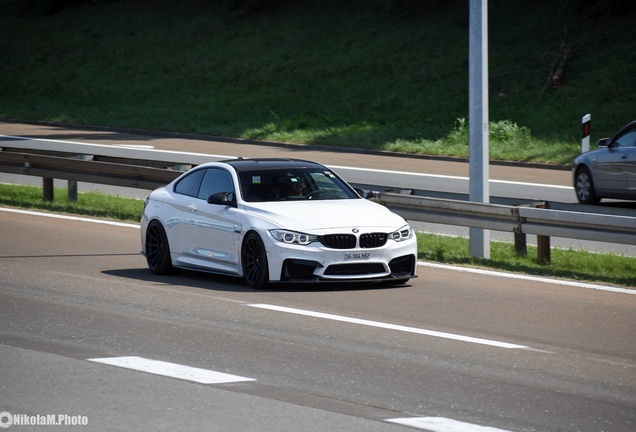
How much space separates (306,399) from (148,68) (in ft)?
140

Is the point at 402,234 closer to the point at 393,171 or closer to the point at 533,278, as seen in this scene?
the point at 533,278

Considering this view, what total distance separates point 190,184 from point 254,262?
1933mm

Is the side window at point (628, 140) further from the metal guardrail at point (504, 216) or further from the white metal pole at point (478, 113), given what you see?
the white metal pole at point (478, 113)

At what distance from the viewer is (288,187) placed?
13.0 metres

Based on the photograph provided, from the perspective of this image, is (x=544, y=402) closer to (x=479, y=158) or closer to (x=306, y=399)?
(x=306, y=399)

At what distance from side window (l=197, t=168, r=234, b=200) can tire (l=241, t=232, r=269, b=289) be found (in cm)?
102

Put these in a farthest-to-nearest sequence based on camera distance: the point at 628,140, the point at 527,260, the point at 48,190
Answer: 1. the point at 48,190
2. the point at 628,140
3. the point at 527,260

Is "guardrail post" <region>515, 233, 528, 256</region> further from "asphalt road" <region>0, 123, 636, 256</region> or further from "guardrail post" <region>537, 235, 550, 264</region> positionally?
"asphalt road" <region>0, 123, 636, 256</region>

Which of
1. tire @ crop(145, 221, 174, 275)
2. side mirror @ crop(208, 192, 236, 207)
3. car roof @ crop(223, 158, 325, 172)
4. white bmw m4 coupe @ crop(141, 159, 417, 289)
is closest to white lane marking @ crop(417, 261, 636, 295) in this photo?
white bmw m4 coupe @ crop(141, 159, 417, 289)

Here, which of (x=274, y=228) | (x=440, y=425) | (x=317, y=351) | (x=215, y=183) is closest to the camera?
(x=440, y=425)

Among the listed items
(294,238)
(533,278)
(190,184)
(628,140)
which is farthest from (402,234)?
(628,140)

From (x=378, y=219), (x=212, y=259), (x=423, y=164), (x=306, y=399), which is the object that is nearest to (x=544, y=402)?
(x=306, y=399)

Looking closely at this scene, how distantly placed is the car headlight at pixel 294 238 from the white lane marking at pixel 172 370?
346cm

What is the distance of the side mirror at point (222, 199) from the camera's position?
1262 cm
